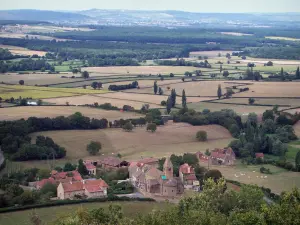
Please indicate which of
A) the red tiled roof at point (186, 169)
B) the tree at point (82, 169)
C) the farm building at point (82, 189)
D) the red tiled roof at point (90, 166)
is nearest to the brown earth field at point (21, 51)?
the red tiled roof at point (90, 166)

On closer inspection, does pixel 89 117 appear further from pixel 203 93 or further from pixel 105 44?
pixel 105 44

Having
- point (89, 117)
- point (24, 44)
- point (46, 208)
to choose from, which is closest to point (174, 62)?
point (24, 44)

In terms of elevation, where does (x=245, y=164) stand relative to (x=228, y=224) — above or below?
below

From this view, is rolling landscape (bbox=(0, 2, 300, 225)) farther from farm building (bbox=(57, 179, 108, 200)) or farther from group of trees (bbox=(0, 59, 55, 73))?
group of trees (bbox=(0, 59, 55, 73))

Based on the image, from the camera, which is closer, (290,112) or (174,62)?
(290,112)

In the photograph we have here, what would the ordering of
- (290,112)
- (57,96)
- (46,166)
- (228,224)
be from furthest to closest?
(57,96), (290,112), (46,166), (228,224)

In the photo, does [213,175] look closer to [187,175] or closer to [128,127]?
[187,175]

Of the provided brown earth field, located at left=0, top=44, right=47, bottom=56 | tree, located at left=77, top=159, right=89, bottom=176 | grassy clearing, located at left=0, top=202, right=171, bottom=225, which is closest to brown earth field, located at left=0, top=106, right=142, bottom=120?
tree, located at left=77, top=159, right=89, bottom=176
